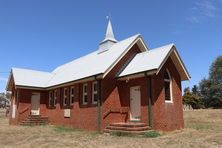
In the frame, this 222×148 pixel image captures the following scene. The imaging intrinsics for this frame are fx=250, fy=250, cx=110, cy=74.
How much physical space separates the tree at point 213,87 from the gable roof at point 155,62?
171 feet

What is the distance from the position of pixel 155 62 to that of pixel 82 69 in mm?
8007

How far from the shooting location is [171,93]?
1733 centimetres

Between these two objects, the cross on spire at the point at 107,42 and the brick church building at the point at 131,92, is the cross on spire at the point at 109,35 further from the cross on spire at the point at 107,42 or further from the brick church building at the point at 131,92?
the brick church building at the point at 131,92

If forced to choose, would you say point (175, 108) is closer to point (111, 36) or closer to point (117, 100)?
point (117, 100)

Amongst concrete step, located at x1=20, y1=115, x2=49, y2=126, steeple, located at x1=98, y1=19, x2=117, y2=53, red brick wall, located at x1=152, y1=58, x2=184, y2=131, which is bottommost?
concrete step, located at x1=20, y1=115, x2=49, y2=126

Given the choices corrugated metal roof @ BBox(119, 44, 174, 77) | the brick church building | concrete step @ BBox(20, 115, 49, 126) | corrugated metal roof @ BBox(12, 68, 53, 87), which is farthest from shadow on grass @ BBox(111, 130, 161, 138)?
corrugated metal roof @ BBox(12, 68, 53, 87)

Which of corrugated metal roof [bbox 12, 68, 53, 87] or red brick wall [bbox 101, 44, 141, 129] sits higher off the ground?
corrugated metal roof [bbox 12, 68, 53, 87]

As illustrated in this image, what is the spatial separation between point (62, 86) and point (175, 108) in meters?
10.5

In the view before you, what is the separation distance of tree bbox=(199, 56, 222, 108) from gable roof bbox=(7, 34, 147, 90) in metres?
49.9

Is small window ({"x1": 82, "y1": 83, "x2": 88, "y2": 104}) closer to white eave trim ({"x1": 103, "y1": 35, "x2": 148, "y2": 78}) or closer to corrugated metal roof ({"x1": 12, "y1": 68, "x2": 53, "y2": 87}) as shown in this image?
white eave trim ({"x1": 103, "y1": 35, "x2": 148, "y2": 78})

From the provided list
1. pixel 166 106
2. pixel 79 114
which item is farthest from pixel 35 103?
pixel 166 106

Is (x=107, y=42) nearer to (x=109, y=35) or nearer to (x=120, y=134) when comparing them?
(x=109, y=35)

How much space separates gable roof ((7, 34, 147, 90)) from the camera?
61.2 feet

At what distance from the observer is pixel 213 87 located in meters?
68.1
